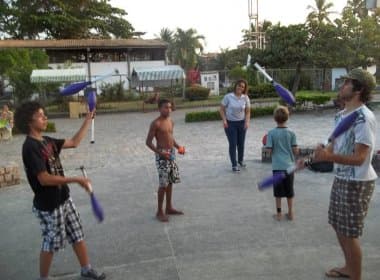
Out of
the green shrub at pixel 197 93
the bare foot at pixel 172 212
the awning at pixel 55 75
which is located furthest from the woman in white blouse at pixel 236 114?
the green shrub at pixel 197 93

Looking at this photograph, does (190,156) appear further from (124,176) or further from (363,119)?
(363,119)

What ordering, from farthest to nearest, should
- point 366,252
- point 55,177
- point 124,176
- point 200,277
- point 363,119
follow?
point 124,176
point 366,252
point 200,277
point 55,177
point 363,119

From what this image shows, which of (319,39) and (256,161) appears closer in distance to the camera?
(256,161)

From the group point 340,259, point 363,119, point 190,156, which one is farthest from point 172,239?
point 190,156

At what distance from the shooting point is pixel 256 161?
8656 millimetres

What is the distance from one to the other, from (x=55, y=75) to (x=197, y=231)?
67.4 ft

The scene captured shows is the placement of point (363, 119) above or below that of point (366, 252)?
above

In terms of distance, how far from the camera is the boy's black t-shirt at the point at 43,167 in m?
3.21

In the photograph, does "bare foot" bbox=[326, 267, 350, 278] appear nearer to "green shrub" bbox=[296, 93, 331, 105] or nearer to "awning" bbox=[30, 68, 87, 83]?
"green shrub" bbox=[296, 93, 331, 105]

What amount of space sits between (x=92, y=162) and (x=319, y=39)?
14.6 m

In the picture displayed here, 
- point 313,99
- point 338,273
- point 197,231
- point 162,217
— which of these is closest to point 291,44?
point 313,99

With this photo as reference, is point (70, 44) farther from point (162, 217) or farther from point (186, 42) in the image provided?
point (162, 217)

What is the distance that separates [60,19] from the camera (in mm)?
35438

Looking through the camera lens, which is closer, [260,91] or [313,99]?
[313,99]
